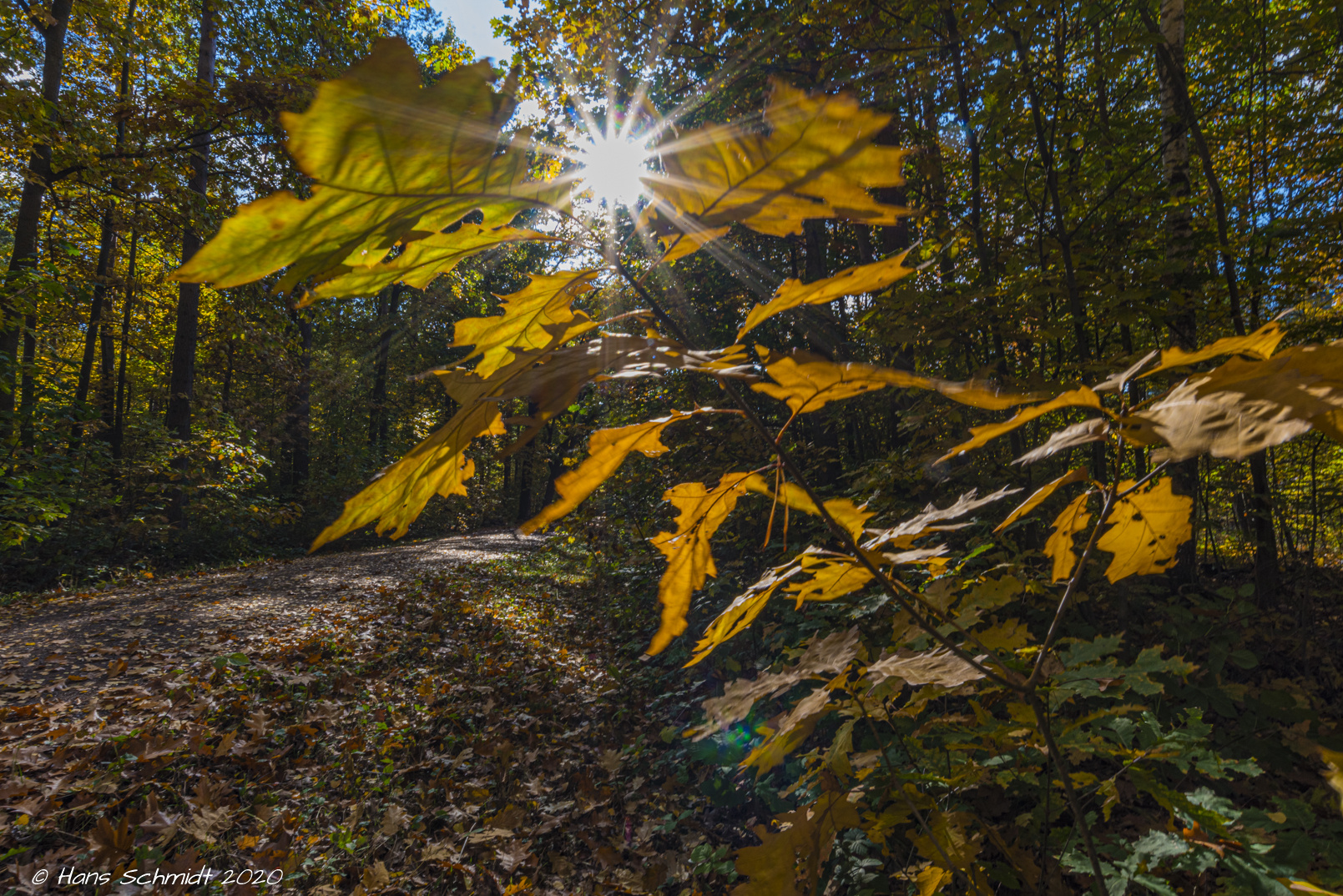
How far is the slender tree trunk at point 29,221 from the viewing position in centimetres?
622

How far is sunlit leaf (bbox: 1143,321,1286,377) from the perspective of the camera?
562 millimetres

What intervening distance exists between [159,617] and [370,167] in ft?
21.2

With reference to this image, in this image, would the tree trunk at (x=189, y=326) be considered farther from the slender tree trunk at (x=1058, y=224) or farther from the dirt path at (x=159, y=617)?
the slender tree trunk at (x=1058, y=224)

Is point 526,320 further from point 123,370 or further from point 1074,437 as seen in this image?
point 123,370

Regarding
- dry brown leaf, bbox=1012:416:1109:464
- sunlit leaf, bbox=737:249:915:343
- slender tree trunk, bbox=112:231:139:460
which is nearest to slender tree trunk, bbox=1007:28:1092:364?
dry brown leaf, bbox=1012:416:1109:464

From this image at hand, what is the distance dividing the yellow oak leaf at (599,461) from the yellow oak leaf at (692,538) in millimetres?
117

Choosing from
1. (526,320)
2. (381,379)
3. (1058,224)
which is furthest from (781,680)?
(381,379)

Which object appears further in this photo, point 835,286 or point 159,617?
point 159,617

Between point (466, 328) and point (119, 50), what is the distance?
13.0m

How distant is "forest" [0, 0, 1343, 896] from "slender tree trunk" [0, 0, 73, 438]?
9cm

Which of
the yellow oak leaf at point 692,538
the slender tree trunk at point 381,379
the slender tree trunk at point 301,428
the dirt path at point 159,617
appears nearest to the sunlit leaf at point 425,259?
the yellow oak leaf at point 692,538

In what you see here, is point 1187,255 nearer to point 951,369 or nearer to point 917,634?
point 951,369

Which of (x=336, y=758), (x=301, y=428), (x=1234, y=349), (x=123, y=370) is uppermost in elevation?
(x=123, y=370)

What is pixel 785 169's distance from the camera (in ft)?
2.05
